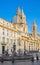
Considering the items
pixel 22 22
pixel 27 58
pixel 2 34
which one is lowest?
pixel 27 58

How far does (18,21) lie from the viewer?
359 ft

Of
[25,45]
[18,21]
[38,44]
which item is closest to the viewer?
[25,45]

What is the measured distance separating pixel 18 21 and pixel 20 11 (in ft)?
27.6

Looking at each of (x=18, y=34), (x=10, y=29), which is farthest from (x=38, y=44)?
(x=10, y=29)

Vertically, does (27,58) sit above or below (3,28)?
below

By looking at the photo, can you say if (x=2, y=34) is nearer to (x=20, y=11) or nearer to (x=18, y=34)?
(x=18, y=34)

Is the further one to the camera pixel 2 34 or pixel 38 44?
pixel 38 44

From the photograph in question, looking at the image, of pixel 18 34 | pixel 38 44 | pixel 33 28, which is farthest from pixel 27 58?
pixel 33 28

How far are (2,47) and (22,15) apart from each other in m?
47.2

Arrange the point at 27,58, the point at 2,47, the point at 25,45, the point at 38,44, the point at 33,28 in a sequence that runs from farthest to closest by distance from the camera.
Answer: the point at 33,28 → the point at 38,44 → the point at 25,45 → the point at 2,47 → the point at 27,58

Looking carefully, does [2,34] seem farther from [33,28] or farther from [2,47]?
[33,28]

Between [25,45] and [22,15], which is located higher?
[22,15]

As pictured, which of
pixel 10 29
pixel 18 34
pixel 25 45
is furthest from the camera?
pixel 25 45

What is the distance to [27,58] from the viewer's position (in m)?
46.9
